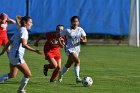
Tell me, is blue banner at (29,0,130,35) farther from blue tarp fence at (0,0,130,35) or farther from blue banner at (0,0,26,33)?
blue banner at (0,0,26,33)

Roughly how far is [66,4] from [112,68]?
1817 centimetres

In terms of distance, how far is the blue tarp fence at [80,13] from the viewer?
3741cm

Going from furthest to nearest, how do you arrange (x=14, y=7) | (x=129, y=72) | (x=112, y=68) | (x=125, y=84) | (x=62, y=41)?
1. (x=14, y=7)
2. (x=112, y=68)
3. (x=129, y=72)
4. (x=62, y=41)
5. (x=125, y=84)

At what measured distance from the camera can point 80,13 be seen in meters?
38.3

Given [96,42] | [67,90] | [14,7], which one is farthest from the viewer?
[96,42]

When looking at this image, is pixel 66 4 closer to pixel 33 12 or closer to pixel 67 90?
pixel 33 12

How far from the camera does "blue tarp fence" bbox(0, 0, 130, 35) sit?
37406 millimetres

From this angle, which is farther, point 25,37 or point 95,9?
point 95,9

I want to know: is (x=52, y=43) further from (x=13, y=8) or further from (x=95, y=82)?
(x=13, y=8)

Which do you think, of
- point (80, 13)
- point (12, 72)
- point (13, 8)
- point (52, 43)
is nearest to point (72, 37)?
point (52, 43)

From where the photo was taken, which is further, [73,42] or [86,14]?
[86,14]

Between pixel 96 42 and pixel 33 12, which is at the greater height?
pixel 33 12

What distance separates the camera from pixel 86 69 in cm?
1991

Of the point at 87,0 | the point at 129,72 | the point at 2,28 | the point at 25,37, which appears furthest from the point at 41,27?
the point at 25,37
